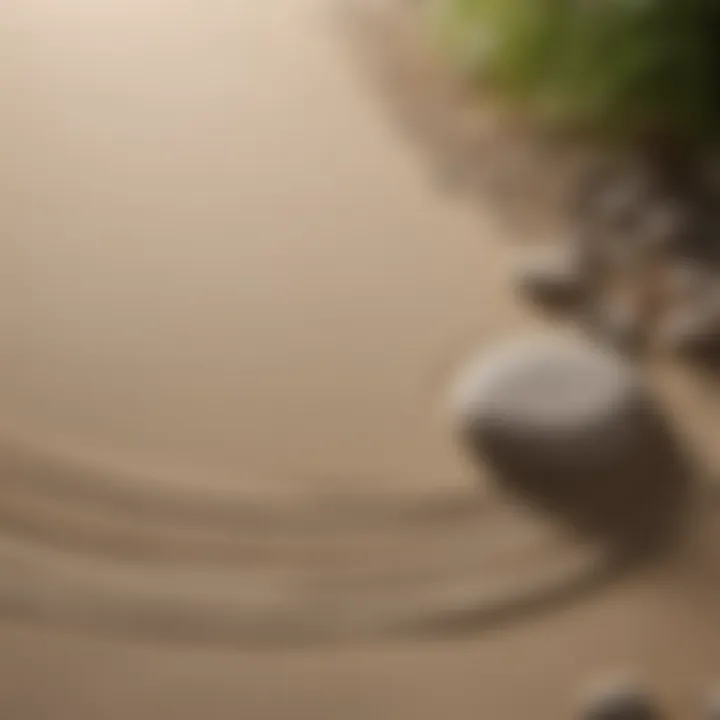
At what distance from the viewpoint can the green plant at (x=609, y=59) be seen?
2.21 ft

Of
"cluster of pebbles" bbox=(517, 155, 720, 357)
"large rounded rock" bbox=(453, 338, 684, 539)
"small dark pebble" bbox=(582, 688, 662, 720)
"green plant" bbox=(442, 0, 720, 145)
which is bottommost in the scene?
"small dark pebble" bbox=(582, 688, 662, 720)

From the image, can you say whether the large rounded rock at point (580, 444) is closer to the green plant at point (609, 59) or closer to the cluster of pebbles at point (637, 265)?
the cluster of pebbles at point (637, 265)

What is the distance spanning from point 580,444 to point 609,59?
0.21m

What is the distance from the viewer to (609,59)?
0.68 m

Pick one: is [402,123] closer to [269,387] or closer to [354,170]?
[354,170]

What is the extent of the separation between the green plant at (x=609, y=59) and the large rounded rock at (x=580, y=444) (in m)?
0.15

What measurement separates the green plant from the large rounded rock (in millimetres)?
153

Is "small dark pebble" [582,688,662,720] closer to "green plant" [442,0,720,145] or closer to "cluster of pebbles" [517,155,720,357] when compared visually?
"cluster of pebbles" [517,155,720,357]

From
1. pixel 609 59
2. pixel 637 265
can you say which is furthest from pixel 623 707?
pixel 609 59

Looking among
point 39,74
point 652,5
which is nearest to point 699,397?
point 652,5

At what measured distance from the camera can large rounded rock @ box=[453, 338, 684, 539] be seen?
602 millimetres

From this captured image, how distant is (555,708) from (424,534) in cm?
10

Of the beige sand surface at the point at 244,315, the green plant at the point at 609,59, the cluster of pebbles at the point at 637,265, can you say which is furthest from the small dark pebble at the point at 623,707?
the green plant at the point at 609,59

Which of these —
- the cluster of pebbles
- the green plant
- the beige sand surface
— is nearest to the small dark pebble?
the beige sand surface
